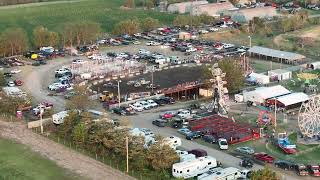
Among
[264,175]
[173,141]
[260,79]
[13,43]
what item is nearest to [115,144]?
[173,141]

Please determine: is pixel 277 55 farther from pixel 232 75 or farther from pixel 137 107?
pixel 137 107

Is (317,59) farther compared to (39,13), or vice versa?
(39,13)

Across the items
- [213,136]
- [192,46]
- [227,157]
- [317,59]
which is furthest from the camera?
[192,46]

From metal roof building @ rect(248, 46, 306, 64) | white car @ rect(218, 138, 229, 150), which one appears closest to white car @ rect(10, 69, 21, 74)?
metal roof building @ rect(248, 46, 306, 64)

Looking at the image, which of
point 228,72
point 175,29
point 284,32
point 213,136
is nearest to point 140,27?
point 175,29

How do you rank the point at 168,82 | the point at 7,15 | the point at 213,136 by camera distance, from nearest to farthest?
the point at 213,136
the point at 168,82
the point at 7,15

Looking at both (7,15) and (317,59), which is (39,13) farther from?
(317,59)

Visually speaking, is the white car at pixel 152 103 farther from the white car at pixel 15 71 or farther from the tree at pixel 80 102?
the white car at pixel 15 71

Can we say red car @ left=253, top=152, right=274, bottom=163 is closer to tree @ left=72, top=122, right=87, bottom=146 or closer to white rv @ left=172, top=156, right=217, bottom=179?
white rv @ left=172, top=156, right=217, bottom=179
